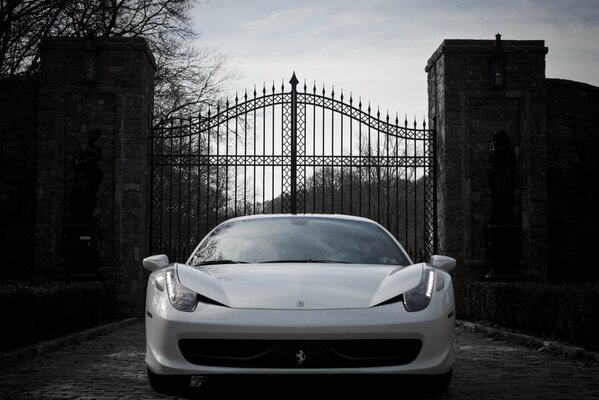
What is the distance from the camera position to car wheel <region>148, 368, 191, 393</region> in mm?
5086

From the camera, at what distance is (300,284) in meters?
4.88

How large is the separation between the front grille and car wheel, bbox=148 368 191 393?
0.45 meters

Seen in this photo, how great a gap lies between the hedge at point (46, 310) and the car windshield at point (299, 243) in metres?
2.82

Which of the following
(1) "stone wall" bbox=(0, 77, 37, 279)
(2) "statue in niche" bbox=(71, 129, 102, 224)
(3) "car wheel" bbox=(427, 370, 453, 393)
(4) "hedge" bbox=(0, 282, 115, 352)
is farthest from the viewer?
(1) "stone wall" bbox=(0, 77, 37, 279)

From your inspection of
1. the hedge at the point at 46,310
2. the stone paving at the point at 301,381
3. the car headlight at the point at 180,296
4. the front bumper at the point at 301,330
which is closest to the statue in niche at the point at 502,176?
the stone paving at the point at 301,381

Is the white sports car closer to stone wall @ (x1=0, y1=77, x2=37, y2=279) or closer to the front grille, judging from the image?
the front grille

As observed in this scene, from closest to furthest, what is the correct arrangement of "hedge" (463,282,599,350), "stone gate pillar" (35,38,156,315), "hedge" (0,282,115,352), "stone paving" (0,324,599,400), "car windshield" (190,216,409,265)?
"stone paving" (0,324,599,400) → "car windshield" (190,216,409,265) → "hedge" (0,282,115,352) → "hedge" (463,282,599,350) → "stone gate pillar" (35,38,156,315)

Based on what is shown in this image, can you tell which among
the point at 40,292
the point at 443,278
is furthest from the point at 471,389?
the point at 40,292

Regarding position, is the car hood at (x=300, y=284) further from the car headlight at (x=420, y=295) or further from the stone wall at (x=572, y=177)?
the stone wall at (x=572, y=177)

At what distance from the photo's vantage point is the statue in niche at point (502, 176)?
1346 centimetres

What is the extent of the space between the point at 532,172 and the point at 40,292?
9354 millimetres

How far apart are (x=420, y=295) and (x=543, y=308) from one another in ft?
17.6

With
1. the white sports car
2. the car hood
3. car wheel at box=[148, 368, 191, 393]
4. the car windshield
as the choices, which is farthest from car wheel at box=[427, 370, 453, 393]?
car wheel at box=[148, 368, 191, 393]

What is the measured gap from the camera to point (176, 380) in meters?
5.09
